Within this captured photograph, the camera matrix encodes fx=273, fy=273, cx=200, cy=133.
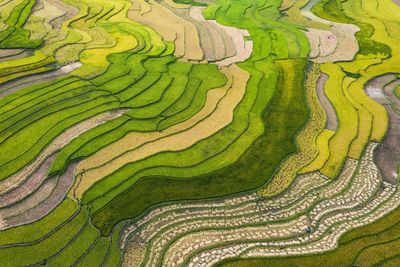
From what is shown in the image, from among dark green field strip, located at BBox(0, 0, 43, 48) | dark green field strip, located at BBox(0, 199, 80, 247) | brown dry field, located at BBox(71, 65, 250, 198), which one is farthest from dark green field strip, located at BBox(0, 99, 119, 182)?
dark green field strip, located at BBox(0, 0, 43, 48)

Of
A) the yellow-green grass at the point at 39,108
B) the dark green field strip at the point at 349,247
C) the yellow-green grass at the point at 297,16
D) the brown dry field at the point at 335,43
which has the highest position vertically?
the yellow-green grass at the point at 297,16

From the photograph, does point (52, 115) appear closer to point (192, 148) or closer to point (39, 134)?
point (39, 134)

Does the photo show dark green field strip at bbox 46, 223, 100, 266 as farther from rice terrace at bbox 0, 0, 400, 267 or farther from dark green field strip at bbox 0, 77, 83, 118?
dark green field strip at bbox 0, 77, 83, 118

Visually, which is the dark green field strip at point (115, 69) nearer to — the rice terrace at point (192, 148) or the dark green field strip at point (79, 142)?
the rice terrace at point (192, 148)

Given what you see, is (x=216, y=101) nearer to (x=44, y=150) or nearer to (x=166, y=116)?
(x=166, y=116)

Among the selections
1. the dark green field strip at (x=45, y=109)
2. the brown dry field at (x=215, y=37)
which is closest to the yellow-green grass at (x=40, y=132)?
the dark green field strip at (x=45, y=109)

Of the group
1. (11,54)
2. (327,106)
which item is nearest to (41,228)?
(11,54)

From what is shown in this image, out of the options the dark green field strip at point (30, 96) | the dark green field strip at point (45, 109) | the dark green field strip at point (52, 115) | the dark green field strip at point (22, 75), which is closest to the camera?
the dark green field strip at point (52, 115)

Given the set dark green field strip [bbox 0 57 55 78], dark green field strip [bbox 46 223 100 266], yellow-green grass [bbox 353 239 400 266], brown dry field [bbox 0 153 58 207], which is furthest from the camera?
dark green field strip [bbox 0 57 55 78]
